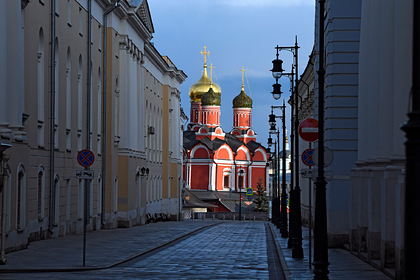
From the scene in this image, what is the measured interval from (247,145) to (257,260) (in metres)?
94.9

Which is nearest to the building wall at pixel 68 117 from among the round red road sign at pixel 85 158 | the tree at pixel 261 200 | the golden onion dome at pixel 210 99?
the round red road sign at pixel 85 158

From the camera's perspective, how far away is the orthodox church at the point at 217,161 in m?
107

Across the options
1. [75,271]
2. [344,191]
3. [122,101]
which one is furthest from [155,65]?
[75,271]

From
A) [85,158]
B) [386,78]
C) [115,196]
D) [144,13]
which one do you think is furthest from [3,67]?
[144,13]

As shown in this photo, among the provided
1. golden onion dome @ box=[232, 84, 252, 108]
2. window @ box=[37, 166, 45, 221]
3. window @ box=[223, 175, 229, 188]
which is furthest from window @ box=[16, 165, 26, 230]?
golden onion dome @ box=[232, 84, 252, 108]

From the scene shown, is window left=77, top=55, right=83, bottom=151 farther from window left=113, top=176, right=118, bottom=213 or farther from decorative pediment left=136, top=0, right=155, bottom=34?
decorative pediment left=136, top=0, right=155, bottom=34

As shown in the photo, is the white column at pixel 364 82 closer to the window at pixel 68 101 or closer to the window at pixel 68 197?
the window at pixel 68 197

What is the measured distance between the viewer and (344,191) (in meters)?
23.8

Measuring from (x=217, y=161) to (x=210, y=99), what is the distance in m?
12.9

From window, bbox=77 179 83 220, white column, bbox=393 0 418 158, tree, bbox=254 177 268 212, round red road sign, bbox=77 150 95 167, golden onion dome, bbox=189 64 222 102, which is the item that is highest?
golden onion dome, bbox=189 64 222 102

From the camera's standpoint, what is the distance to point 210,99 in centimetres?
11831

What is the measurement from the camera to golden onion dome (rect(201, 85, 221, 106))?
388 ft

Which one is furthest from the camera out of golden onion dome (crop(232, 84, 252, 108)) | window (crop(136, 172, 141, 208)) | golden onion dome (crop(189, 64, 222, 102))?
golden onion dome (crop(189, 64, 222, 102))

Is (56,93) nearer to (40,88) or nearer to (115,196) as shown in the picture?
(40,88)
